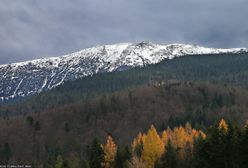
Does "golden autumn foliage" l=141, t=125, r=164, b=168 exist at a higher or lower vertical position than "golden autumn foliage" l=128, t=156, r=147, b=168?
higher

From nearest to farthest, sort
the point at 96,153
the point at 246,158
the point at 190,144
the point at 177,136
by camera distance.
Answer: the point at 246,158 < the point at 96,153 < the point at 190,144 < the point at 177,136

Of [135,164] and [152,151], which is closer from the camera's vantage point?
[135,164]

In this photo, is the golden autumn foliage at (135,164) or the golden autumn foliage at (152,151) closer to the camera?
the golden autumn foliage at (135,164)

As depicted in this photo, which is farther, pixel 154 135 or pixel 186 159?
pixel 154 135

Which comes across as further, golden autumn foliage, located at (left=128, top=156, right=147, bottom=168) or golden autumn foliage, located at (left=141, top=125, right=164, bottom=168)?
golden autumn foliage, located at (left=141, top=125, right=164, bottom=168)

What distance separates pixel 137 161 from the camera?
101 metres

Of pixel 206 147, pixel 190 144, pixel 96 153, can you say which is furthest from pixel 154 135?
pixel 206 147

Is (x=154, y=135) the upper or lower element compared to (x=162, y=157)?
upper

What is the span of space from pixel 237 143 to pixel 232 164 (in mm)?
3526

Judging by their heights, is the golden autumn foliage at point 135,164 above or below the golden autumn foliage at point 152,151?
below

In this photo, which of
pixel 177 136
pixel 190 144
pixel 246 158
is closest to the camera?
pixel 246 158

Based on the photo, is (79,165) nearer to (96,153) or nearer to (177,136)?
(96,153)

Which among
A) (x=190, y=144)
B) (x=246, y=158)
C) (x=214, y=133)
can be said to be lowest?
(x=246, y=158)

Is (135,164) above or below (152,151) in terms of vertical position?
below
